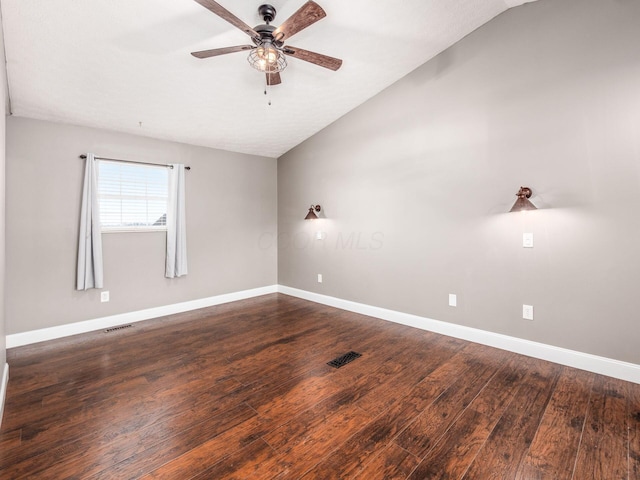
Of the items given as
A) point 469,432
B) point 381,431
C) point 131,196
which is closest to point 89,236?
point 131,196

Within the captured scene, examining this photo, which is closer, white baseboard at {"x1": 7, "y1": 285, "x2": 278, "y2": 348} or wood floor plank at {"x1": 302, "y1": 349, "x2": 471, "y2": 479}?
wood floor plank at {"x1": 302, "y1": 349, "x2": 471, "y2": 479}

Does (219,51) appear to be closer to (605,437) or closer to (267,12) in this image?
A: (267,12)

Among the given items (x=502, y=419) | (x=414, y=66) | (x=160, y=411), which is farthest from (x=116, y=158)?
(x=502, y=419)

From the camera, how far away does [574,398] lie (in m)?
2.21

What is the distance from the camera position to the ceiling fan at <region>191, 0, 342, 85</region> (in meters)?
1.91

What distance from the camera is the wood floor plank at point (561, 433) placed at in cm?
157

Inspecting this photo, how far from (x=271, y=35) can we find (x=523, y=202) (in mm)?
2556

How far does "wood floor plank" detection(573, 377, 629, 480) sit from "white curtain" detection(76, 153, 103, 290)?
4531 mm

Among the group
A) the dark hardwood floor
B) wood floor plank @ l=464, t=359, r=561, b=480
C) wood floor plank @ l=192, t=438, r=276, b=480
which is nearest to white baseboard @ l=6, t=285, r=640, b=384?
the dark hardwood floor

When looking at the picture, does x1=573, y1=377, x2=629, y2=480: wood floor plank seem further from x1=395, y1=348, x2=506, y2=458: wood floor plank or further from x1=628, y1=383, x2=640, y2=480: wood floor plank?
x1=395, y1=348, x2=506, y2=458: wood floor plank

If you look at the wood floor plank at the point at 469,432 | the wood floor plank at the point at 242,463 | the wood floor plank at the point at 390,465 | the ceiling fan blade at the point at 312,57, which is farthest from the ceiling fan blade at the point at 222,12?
the wood floor plank at the point at 469,432

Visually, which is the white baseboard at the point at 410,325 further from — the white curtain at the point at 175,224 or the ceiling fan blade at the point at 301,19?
the ceiling fan blade at the point at 301,19

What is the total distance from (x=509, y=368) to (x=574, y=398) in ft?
1.64

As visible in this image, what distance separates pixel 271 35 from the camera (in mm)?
2264
